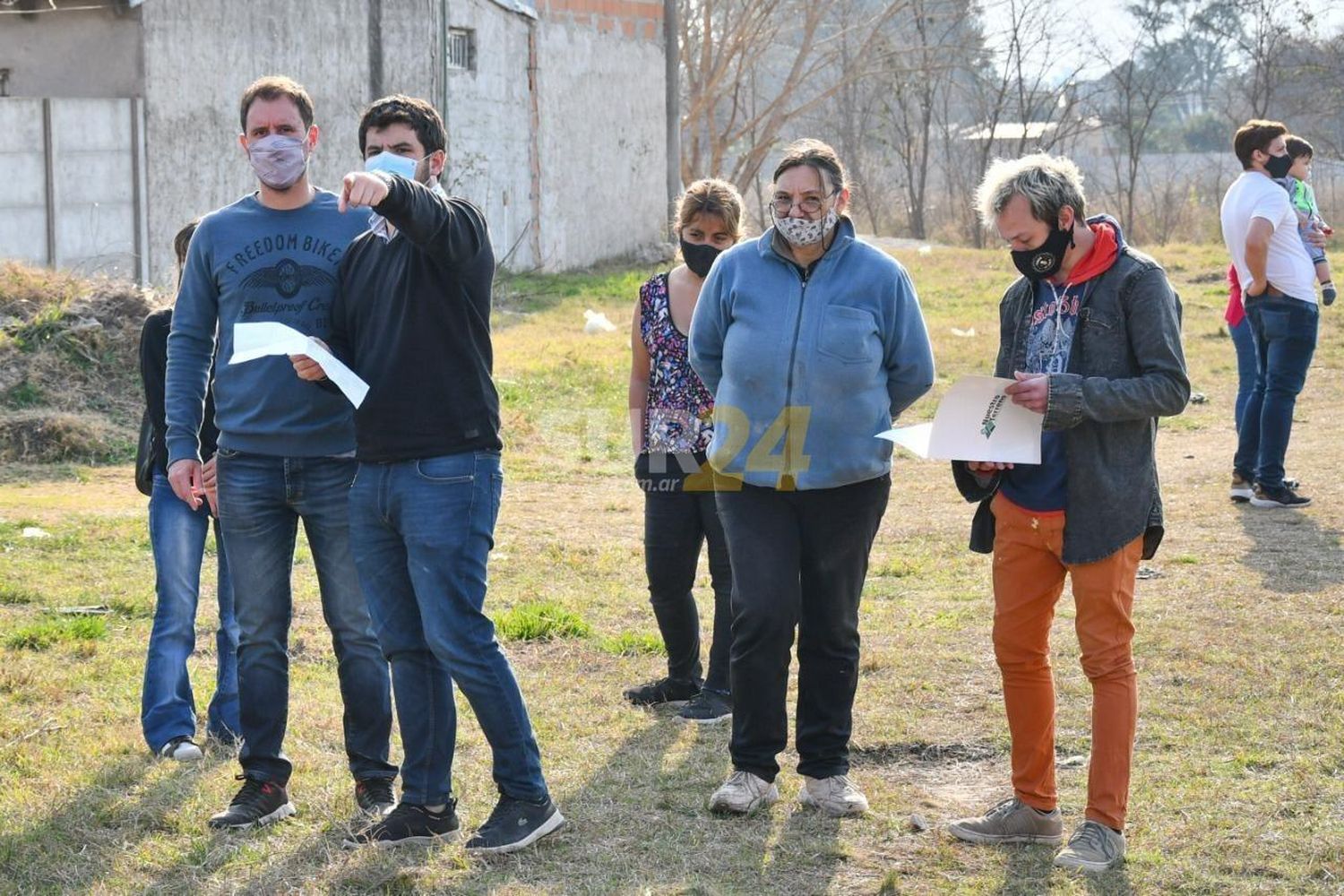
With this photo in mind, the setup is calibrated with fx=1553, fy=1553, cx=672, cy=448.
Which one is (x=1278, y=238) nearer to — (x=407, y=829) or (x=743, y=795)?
(x=743, y=795)

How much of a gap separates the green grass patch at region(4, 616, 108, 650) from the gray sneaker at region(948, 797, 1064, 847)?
405 cm

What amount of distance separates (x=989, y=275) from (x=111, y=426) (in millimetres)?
13814

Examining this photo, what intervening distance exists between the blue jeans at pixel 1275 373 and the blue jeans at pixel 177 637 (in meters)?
6.39

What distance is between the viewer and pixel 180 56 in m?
17.2

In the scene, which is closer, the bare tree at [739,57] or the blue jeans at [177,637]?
the blue jeans at [177,637]

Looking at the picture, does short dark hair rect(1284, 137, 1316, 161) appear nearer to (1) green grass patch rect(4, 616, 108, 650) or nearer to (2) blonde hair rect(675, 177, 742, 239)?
(2) blonde hair rect(675, 177, 742, 239)

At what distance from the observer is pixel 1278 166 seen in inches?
358

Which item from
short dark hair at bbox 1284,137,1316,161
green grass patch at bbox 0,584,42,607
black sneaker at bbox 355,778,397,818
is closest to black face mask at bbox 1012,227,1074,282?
black sneaker at bbox 355,778,397,818

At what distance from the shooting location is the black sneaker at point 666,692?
6051 millimetres

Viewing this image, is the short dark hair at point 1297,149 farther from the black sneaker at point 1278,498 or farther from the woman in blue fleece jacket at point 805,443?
the woman in blue fleece jacket at point 805,443

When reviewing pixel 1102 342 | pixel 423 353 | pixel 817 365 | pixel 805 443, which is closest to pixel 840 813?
pixel 805 443

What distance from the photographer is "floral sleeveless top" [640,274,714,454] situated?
Answer: 579 centimetres

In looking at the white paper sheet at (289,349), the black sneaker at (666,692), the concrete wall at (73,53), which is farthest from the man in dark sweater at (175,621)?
the concrete wall at (73,53)

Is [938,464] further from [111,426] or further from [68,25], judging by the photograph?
[68,25]
